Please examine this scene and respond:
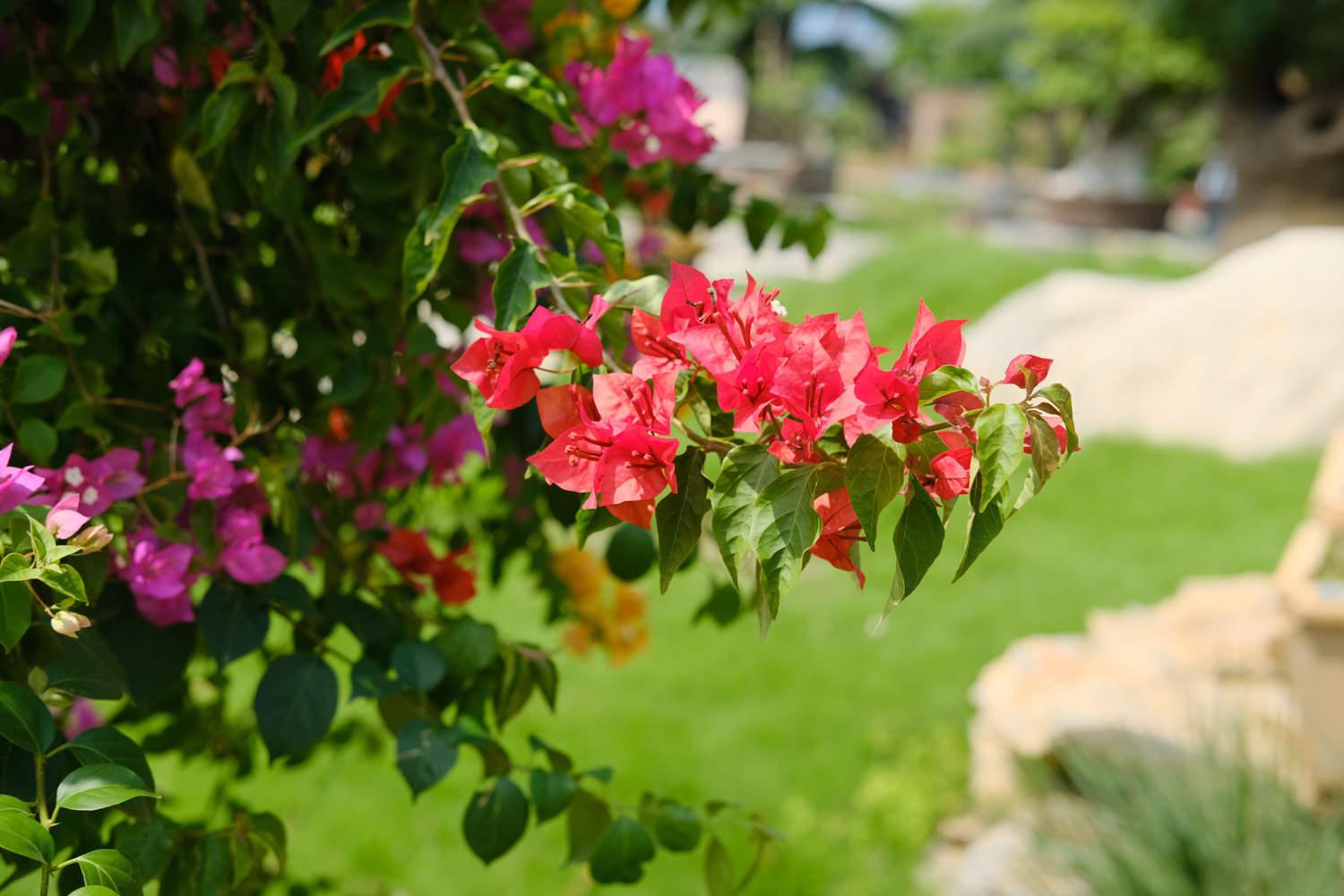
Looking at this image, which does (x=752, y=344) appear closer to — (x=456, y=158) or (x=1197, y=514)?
(x=456, y=158)

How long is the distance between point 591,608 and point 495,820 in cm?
70

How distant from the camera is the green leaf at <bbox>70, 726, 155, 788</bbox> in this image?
587mm

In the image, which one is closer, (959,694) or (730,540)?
(730,540)

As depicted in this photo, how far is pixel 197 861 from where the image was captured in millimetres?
734

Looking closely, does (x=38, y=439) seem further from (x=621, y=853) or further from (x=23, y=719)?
(x=621, y=853)

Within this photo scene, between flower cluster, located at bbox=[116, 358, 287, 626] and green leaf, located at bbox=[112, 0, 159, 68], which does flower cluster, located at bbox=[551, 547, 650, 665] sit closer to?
flower cluster, located at bbox=[116, 358, 287, 626]

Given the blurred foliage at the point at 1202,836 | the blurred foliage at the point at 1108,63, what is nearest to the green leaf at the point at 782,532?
the blurred foliage at the point at 1202,836

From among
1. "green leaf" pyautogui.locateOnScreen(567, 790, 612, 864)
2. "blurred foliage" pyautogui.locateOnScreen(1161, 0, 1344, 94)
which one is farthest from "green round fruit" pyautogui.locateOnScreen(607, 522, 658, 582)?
"blurred foliage" pyautogui.locateOnScreen(1161, 0, 1344, 94)

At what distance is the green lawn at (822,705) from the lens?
2166 mm

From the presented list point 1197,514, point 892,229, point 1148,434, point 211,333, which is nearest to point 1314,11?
point 1148,434

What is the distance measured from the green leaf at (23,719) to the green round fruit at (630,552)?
1.69 ft

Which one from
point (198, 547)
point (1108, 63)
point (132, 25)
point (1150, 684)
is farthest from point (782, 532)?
point (1108, 63)

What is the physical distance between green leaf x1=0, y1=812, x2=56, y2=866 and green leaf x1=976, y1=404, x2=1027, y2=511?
40 cm

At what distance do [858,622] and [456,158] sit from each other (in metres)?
2.93
